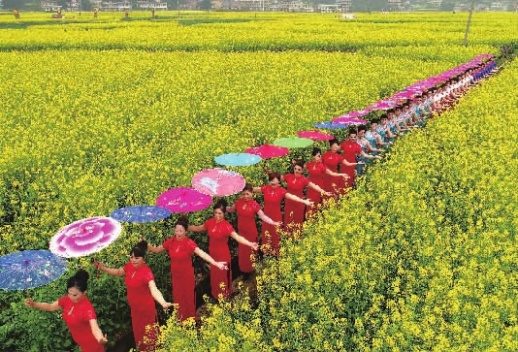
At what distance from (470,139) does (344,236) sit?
6.63 m

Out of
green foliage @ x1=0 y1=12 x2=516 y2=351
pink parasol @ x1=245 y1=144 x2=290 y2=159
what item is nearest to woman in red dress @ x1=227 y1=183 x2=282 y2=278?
green foliage @ x1=0 y1=12 x2=516 y2=351

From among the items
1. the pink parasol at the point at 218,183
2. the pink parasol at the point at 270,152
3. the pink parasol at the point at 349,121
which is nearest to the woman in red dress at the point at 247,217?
the pink parasol at the point at 218,183

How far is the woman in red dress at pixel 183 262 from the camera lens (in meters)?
6.17

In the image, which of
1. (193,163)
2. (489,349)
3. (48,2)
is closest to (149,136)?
(193,163)

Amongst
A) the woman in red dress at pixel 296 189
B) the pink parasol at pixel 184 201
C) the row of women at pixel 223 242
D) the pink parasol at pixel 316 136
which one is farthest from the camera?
the pink parasol at pixel 316 136

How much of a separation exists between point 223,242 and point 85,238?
6.83 ft

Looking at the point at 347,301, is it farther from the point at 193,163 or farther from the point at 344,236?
the point at 193,163

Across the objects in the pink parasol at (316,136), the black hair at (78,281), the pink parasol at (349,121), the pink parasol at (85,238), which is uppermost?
the pink parasol at (85,238)

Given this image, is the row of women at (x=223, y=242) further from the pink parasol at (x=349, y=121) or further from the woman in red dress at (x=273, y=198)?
the pink parasol at (x=349, y=121)

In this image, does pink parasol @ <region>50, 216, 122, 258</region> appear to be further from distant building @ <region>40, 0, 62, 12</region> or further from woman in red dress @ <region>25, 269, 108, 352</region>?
distant building @ <region>40, 0, 62, 12</region>

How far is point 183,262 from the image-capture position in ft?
20.6

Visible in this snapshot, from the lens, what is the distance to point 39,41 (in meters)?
38.7

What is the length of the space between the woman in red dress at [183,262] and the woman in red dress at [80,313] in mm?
1345

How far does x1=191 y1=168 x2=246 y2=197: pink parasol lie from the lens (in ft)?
23.5
